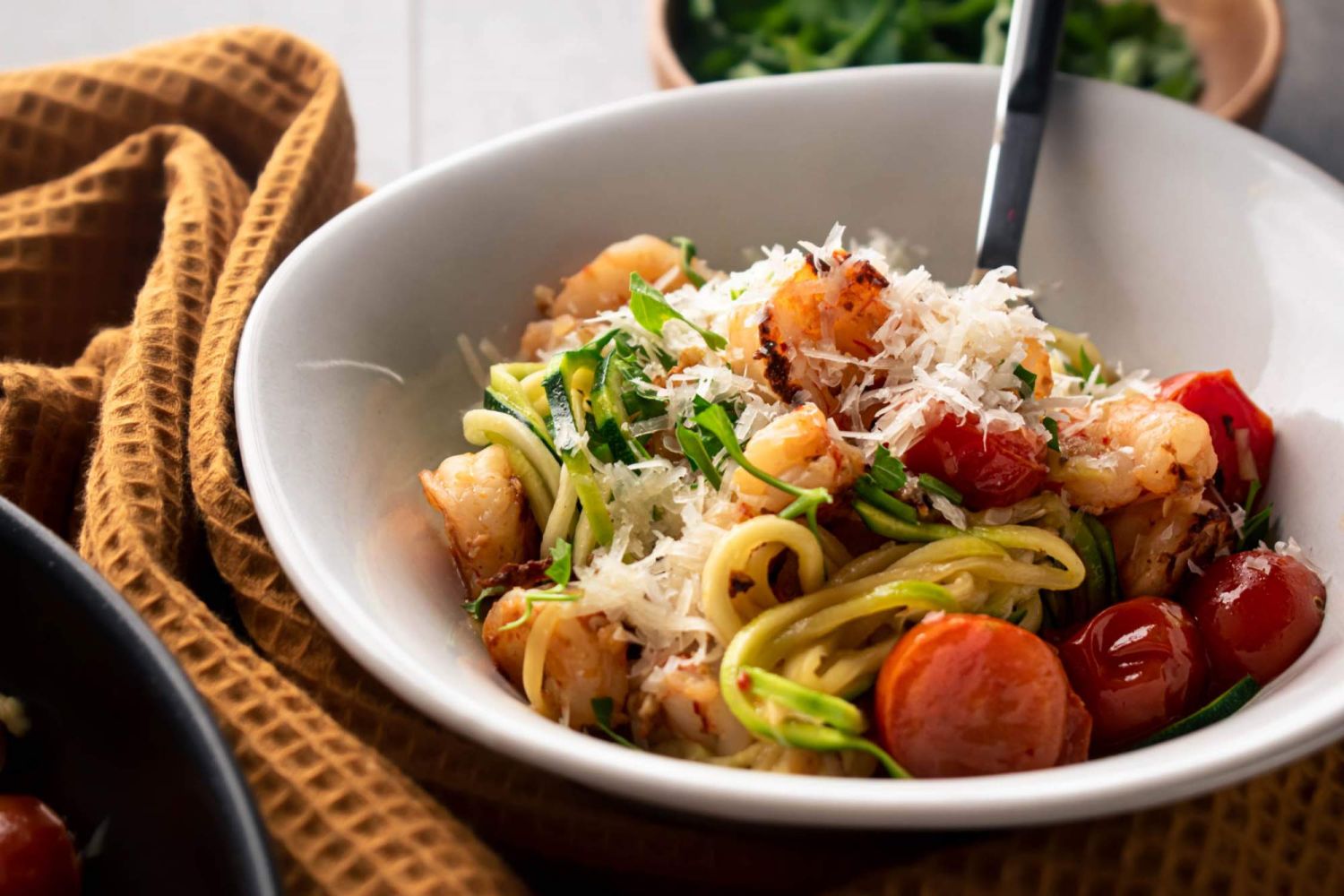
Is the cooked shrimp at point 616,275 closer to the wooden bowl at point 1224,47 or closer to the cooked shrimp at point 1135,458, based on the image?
the cooked shrimp at point 1135,458

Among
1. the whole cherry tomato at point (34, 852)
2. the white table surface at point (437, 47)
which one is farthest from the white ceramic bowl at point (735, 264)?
the white table surface at point (437, 47)

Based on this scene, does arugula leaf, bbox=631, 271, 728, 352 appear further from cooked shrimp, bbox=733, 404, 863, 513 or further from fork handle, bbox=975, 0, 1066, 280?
fork handle, bbox=975, 0, 1066, 280

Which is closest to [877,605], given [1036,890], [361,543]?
[1036,890]

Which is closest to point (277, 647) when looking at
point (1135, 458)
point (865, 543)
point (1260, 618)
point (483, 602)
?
point (483, 602)

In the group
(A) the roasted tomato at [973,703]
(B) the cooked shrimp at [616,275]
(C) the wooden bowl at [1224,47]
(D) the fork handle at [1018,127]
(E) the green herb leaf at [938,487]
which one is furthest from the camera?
(C) the wooden bowl at [1224,47]

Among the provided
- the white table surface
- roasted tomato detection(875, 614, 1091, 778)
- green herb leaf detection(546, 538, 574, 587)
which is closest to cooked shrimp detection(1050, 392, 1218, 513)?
roasted tomato detection(875, 614, 1091, 778)

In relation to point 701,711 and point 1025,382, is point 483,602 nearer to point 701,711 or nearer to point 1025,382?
point 701,711
